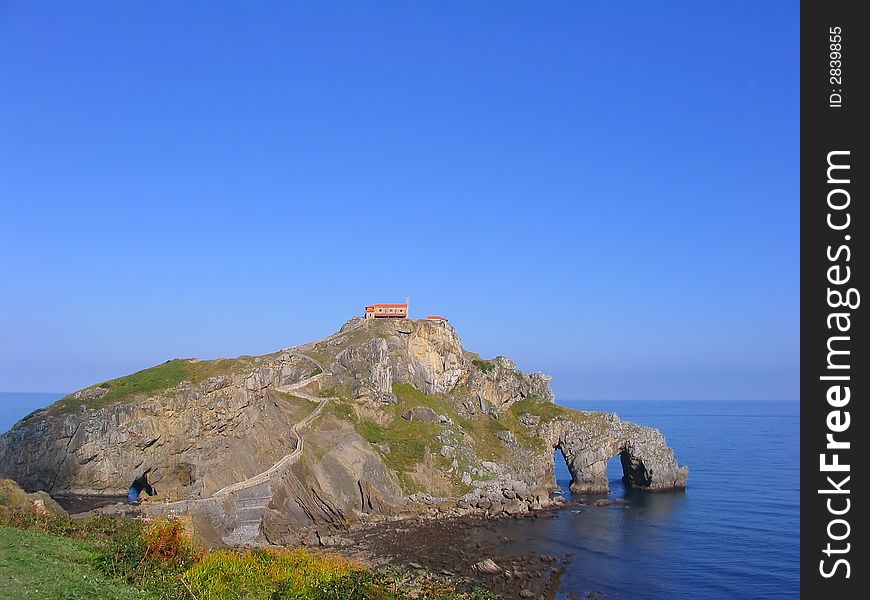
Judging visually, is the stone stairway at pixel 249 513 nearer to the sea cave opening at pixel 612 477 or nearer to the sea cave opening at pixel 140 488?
the sea cave opening at pixel 140 488

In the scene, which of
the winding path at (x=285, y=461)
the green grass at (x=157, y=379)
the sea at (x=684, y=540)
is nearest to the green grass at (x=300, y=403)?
the winding path at (x=285, y=461)

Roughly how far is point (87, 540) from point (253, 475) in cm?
3896

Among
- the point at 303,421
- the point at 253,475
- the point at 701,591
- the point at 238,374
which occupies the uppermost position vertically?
the point at 238,374

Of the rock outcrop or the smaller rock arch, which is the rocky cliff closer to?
the smaller rock arch

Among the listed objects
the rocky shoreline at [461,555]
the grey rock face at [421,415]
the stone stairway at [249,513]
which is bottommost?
the rocky shoreline at [461,555]

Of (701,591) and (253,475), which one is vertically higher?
(253,475)

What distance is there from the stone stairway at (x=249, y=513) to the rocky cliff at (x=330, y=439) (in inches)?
5.5

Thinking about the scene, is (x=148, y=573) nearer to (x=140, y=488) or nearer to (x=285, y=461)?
(x=285, y=461)

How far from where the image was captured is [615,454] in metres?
103

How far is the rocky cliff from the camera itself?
65.4 metres

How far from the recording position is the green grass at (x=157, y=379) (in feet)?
234
